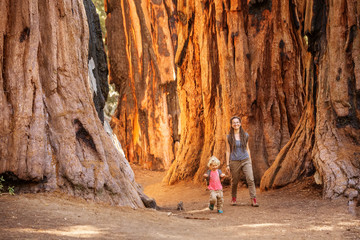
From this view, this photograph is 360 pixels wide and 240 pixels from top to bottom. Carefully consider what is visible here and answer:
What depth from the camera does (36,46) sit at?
5.62 metres

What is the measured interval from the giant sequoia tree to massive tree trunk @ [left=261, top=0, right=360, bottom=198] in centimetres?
2

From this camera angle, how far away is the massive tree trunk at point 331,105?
23.7ft

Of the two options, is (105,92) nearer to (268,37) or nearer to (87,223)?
(268,37)

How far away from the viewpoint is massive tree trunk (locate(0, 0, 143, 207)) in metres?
5.13

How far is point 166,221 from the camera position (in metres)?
5.26

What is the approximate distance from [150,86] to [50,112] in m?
13.0

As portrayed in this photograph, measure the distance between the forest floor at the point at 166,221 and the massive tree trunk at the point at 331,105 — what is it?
0.62 m

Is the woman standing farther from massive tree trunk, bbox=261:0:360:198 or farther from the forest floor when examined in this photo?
massive tree trunk, bbox=261:0:360:198

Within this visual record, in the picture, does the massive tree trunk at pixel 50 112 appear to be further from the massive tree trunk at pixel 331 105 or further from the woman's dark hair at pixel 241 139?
the massive tree trunk at pixel 331 105

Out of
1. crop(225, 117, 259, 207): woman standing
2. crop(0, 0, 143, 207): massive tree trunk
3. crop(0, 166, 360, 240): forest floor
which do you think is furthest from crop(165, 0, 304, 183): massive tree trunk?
crop(0, 0, 143, 207): massive tree trunk

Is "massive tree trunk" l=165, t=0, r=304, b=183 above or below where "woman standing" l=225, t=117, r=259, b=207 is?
above

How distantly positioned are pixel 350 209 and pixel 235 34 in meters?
6.15

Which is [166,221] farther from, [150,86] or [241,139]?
[150,86]

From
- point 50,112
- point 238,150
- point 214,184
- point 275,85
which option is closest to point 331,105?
point 238,150
